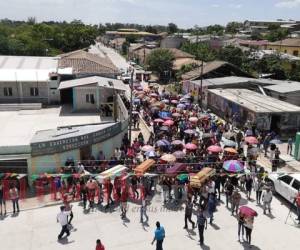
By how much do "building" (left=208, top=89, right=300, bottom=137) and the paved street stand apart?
11771 millimetres

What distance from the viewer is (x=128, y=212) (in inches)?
625

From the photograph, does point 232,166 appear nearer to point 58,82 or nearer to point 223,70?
point 58,82

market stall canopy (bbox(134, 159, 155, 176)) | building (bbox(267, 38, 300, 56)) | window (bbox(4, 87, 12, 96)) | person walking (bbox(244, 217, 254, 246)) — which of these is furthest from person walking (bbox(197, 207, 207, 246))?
building (bbox(267, 38, 300, 56))

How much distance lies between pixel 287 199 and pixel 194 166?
15.5 ft

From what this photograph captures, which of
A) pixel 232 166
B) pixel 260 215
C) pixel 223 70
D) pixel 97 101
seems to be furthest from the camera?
pixel 223 70

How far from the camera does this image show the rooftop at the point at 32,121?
2375cm

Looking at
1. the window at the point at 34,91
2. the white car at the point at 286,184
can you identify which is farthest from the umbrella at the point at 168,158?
the window at the point at 34,91

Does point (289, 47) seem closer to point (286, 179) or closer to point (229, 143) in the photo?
point (229, 143)

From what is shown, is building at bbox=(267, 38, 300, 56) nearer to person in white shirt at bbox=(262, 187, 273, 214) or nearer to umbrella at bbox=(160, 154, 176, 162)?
umbrella at bbox=(160, 154, 176, 162)

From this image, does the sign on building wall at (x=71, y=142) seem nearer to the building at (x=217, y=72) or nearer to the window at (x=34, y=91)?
the window at (x=34, y=91)

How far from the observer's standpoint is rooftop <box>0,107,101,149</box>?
23.7m

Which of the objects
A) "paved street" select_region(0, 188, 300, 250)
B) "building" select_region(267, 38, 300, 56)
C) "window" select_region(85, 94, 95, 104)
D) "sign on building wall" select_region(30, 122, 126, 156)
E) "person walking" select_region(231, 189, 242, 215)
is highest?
"building" select_region(267, 38, 300, 56)

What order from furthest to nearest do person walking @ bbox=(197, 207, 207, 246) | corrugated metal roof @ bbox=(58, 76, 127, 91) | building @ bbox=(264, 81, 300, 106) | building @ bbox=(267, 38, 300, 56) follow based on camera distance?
building @ bbox=(267, 38, 300, 56) → building @ bbox=(264, 81, 300, 106) → corrugated metal roof @ bbox=(58, 76, 127, 91) → person walking @ bbox=(197, 207, 207, 246)

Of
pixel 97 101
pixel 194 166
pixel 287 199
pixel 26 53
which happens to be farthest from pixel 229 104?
pixel 26 53
